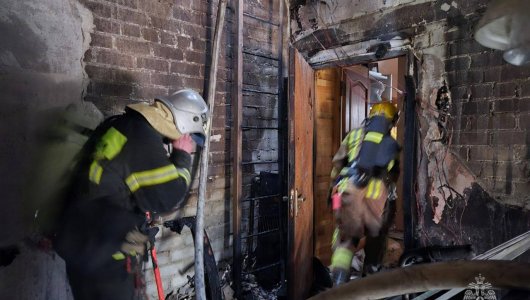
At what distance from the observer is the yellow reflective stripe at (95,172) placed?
90.7 inches

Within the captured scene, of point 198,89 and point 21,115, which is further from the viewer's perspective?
point 198,89

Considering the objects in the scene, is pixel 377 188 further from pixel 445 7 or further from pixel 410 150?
Answer: pixel 445 7

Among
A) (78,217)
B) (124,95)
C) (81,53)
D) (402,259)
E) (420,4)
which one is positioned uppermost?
(420,4)

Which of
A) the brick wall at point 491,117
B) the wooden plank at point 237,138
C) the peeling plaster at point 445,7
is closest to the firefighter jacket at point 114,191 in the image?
the wooden plank at point 237,138

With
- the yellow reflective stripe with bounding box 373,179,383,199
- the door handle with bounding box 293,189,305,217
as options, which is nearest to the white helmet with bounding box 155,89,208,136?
the door handle with bounding box 293,189,305,217

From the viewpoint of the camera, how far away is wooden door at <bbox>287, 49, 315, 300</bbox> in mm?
3689

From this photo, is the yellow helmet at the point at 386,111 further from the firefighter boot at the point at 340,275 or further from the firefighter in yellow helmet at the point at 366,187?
the firefighter boot at the point at 340,275

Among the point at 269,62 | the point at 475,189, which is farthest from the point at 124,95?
the point at 475,189

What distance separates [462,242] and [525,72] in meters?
1.29

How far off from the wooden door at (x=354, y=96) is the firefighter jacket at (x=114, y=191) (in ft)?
10.1

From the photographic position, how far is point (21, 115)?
8.18 ft

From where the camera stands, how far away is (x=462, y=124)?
2842 mm

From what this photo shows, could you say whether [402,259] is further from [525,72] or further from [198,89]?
[198,89]

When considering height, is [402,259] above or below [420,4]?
below
